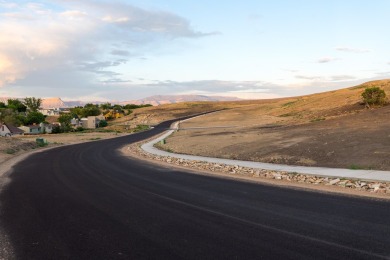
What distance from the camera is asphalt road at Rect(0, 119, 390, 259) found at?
682cm

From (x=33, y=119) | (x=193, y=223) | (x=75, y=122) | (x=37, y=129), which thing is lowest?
(x=37, y=129)

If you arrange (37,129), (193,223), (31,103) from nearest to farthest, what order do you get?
1. (193,223)
2. (37,129)
3. (31,103)

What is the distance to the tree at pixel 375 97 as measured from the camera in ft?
159

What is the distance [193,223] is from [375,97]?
46934 millimetres

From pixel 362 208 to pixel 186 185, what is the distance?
266 inches

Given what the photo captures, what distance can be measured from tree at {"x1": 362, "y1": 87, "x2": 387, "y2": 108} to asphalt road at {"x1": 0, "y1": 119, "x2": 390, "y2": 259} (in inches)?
1615

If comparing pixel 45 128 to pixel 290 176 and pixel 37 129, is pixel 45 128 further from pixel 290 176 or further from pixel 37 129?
pixel 290 176

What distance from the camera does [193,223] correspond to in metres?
8.72

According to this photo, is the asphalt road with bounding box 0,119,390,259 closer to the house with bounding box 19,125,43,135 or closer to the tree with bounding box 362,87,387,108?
the tree with bounding box 362,87,387,108

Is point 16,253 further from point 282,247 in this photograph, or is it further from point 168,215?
point 282,247

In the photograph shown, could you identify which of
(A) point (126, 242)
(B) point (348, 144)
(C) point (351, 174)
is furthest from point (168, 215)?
(B) point (348, 144)

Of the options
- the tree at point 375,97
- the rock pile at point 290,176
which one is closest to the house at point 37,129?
the tree at point 375,97

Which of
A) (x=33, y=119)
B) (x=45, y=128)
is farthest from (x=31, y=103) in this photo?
(x=45, y=128)

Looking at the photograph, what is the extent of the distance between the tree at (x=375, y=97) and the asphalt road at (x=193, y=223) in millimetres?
41022
